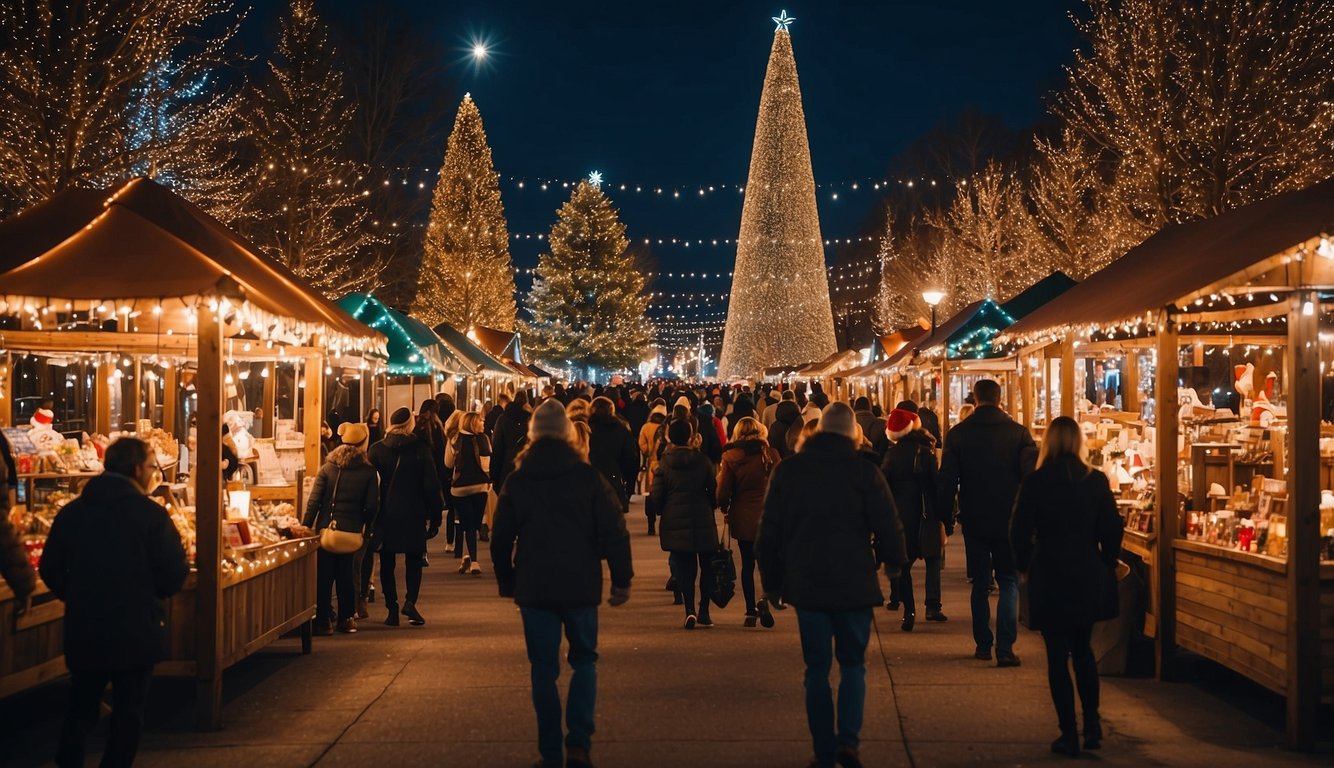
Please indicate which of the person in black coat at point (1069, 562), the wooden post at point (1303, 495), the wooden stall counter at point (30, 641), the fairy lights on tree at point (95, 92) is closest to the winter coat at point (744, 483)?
the person in black coat at point (1069, 562)

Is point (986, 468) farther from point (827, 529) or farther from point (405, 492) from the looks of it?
point (405, 492)

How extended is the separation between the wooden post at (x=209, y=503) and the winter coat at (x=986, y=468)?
181 inches

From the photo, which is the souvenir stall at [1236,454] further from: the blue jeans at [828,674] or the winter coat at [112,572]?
the winter coat at [112,572]

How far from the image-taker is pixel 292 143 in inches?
1261

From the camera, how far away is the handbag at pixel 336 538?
31.7 feet

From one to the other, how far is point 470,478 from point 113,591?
7856 mm

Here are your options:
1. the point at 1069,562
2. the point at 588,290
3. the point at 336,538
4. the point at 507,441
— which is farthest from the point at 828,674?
the point at 588,290

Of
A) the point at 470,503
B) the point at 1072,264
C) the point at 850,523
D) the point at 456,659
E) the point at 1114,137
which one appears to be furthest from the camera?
the point at 1072,264

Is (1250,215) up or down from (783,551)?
up

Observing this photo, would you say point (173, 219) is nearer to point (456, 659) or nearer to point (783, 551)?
point (456, 659)

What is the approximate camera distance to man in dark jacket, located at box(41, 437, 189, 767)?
555 centimetres

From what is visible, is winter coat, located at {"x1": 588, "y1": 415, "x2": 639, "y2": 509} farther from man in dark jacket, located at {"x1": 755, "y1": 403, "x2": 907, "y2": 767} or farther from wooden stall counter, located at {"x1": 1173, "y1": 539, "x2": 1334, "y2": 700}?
man in dark jacket, located at {"x1": 755, "y1": 403, "x2": 907, "y2": 767}

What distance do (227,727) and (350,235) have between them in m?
33.7

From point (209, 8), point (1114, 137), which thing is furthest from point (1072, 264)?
point (209, 8)
